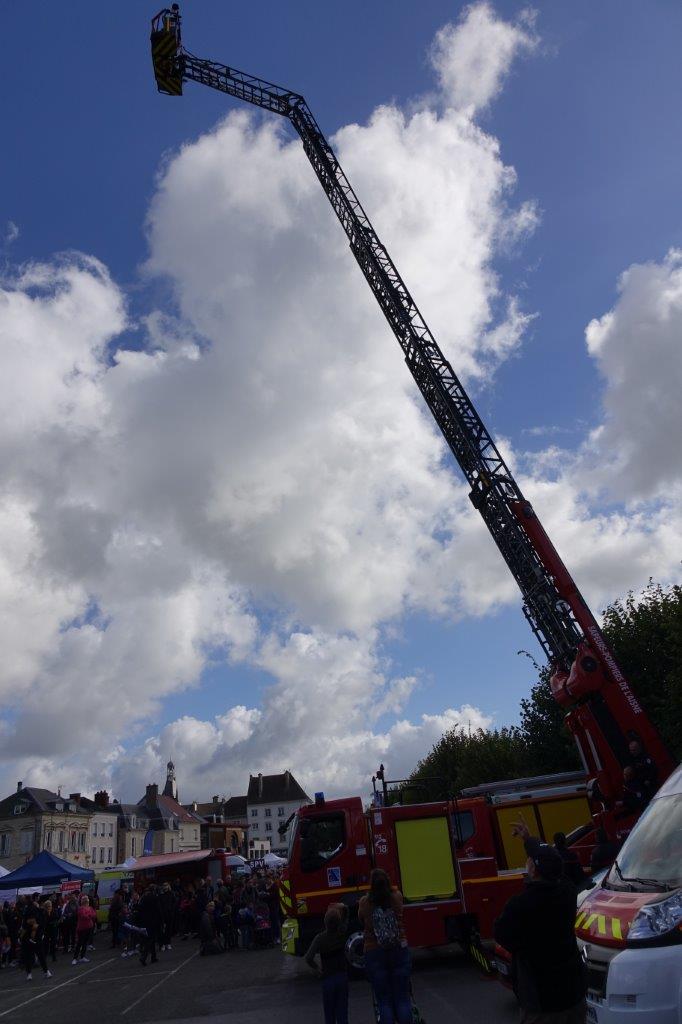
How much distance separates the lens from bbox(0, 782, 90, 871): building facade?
68000 mm

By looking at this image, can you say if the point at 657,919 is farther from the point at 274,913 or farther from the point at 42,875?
the point at 42,875

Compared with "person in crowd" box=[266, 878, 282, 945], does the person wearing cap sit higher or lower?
lower

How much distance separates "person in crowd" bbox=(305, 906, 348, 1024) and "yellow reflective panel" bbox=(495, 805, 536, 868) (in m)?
7.74

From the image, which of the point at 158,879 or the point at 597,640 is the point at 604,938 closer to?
the point at 597,640

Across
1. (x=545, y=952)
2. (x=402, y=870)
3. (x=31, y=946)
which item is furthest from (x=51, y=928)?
(x=545, y=952)

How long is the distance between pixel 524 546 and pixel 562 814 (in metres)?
5.15

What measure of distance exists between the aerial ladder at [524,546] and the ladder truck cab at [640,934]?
20.2 feet

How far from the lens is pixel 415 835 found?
39.2 feet

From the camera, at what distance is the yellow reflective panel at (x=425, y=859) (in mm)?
11562

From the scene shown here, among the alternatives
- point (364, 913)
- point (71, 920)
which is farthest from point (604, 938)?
point (71, 920)

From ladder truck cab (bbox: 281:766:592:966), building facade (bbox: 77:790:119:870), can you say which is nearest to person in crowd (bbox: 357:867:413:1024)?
ladder truck cab (bbox: 281:766:592:966)

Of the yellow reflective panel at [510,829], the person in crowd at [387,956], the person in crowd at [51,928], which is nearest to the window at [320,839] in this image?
the yellow reflective panel at [510,829]

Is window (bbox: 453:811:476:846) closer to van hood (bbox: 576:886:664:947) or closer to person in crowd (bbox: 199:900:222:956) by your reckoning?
person in crowd (bbox: 199:900:222:956)

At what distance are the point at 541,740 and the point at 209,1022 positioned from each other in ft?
76.3
